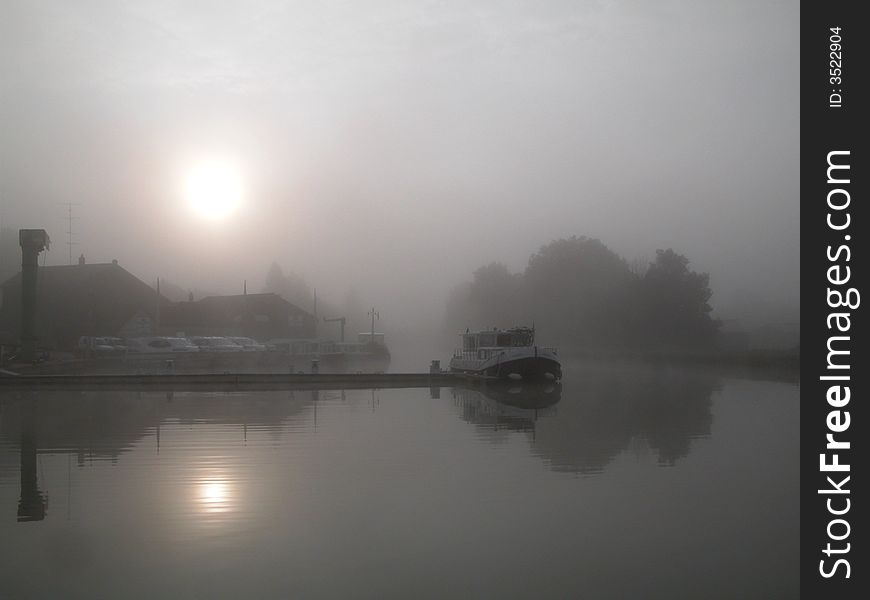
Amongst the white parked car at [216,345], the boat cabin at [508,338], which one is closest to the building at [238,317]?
the white parked car at [216,345]

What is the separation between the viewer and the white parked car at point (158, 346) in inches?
1903

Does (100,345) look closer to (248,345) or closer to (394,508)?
(248,345)

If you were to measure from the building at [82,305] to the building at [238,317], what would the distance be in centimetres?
389

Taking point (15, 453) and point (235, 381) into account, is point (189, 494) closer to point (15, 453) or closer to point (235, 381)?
point (15, 453)

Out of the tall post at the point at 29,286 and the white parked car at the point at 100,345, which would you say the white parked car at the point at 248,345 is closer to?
the white parked car at the point at 100,345

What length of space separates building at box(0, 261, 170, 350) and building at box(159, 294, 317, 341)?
3.89 meters

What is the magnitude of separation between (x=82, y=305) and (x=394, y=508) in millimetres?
55686

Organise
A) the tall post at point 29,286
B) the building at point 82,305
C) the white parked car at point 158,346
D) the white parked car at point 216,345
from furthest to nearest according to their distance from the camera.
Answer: the building at point 82,305
the white parked car at point 216,345
the white parked car at point 158,346
the tall post at point 29,286

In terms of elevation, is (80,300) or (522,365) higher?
(80,300)

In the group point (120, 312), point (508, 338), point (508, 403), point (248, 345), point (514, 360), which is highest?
point (120, 312)

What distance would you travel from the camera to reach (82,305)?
57.3 m

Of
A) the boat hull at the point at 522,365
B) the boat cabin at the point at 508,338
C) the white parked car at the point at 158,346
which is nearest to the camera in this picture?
the boat hull at the point at 522,365

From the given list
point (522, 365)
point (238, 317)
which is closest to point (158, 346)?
point (238, 317)
